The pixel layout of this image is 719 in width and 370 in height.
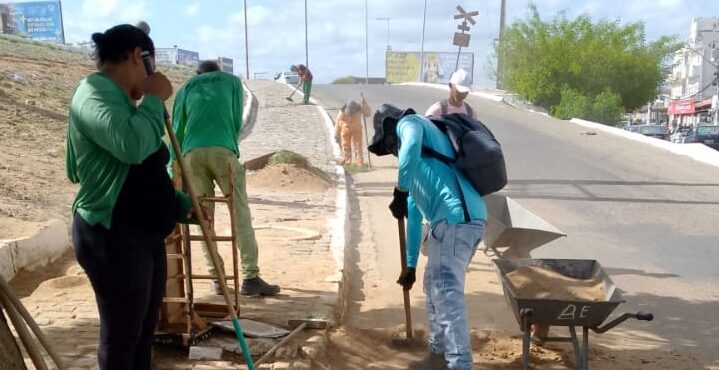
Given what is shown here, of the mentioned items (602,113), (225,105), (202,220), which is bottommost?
(602,113)

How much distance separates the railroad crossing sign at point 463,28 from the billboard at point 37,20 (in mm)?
36357

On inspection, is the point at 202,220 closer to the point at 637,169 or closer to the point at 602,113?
the point at 637,169

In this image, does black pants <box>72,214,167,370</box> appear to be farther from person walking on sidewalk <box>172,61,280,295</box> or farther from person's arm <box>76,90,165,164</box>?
person walking on sidewalk <box>172,61,280,295</box>

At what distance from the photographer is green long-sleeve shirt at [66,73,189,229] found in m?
2.64

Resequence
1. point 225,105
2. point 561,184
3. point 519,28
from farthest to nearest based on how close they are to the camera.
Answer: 1. point 519,28
2. point 561,184
3. point 225,105

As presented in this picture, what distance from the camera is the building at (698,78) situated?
2392 inches

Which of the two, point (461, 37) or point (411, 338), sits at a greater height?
point (461, 37)

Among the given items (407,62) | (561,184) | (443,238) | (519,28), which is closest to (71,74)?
(561,184)

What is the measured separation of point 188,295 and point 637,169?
12.2 meters

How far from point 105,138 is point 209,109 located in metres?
2.37

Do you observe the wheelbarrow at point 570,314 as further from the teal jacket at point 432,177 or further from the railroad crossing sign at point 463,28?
the railroad crossing sign at point 463,28

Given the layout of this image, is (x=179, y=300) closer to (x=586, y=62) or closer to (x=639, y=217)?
(x=639, y=217)

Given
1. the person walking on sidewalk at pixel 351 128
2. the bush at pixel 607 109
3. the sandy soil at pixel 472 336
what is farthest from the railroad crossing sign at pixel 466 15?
the sandy soil at pixel 472 336

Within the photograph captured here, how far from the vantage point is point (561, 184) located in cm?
1239
